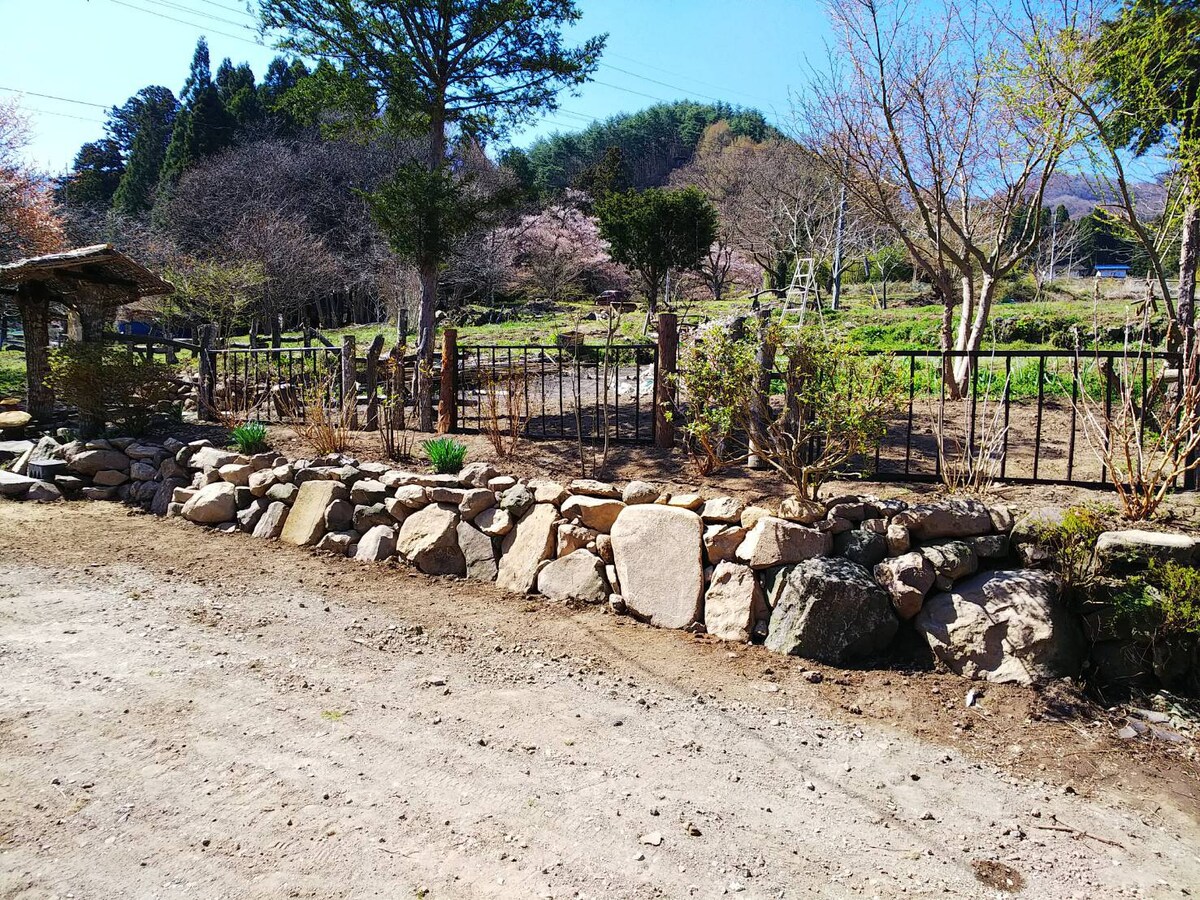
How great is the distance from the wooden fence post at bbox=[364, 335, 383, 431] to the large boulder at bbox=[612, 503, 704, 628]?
12.4 ft

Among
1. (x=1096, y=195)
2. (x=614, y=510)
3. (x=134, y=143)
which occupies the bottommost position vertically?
(x=614, y=510)

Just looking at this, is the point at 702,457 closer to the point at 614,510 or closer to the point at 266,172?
the point at 614,510

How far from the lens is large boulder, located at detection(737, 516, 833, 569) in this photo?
4332 millimetres

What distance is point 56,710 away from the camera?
11.2 ft

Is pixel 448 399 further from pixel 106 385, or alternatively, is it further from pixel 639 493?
pixel 106 385

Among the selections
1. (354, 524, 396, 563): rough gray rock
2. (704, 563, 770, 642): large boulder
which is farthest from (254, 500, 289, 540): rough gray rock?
(704, 563, 770, 642): large boulder

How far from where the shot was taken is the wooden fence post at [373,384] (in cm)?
758

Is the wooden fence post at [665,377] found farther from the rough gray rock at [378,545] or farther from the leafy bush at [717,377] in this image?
the rough gray rock at [378,545]

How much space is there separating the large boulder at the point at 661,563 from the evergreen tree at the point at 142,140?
30.3 m

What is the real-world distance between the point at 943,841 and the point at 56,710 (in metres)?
3.71

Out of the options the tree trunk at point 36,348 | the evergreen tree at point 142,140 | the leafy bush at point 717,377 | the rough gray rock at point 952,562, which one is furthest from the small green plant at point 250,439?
the evergreen tree at point 142,140

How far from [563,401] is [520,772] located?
699 centimetres

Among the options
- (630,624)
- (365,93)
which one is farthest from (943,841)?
(365,93)

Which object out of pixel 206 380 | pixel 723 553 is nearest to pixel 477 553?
pixel 723 553
